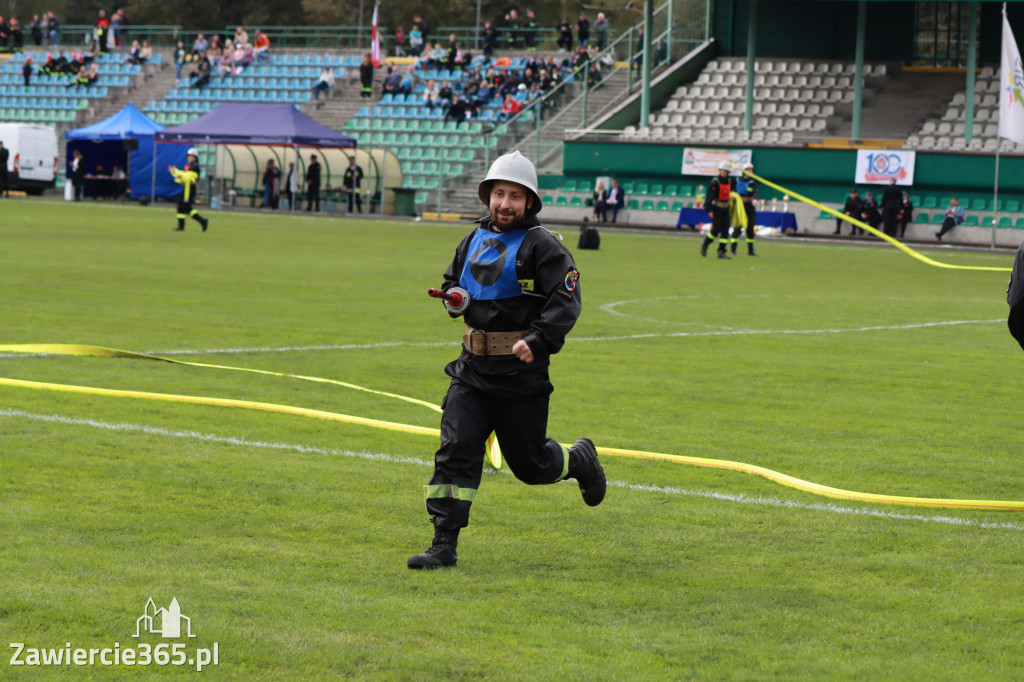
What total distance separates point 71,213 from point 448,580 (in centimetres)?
3662

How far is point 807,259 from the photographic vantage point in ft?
103

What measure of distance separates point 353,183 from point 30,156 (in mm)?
12239

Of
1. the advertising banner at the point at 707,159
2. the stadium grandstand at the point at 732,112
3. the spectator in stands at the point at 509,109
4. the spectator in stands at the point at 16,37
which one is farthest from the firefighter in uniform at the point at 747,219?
the spectator in stands at the point at 16,37

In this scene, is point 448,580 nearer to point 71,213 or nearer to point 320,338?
point 320,338

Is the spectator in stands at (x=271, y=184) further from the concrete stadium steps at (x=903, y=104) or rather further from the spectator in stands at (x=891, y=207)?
the spectator in stands at (x=891, y=207)

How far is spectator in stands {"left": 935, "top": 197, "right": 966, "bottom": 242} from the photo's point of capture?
40.2 meters

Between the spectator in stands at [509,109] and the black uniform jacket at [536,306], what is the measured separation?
45.1 m

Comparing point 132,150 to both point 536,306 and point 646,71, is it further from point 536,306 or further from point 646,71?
point 536,306

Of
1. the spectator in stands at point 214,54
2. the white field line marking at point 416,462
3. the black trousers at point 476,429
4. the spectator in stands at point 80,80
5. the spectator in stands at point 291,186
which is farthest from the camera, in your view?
the spectator in stands at point 80,80

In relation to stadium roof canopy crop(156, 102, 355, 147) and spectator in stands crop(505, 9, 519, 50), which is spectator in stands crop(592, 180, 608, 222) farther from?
spectator in stands crop(505, 9, 519, 50)

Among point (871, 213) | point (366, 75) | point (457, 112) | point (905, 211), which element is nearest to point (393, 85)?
point (366, 75)

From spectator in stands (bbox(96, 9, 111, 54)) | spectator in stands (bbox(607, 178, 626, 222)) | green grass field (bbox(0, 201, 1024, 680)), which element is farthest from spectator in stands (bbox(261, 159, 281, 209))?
green grass field (bbox(0, 201, 1024, 680))

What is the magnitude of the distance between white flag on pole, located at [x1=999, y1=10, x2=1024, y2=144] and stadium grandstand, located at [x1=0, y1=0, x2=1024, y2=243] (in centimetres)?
1103

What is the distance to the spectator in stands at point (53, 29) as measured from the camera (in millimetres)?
68812
